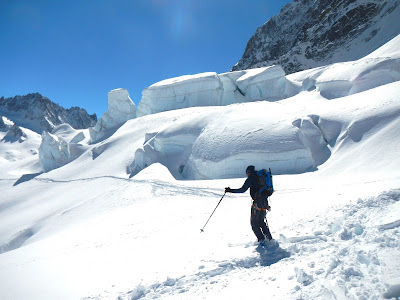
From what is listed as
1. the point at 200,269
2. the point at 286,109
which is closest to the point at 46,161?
the point at 286,109

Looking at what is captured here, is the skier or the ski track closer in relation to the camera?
the ski track

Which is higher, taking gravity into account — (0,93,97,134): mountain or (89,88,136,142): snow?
(0,93,97,134): mountain

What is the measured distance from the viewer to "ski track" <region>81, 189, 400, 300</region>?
2846 millimetres

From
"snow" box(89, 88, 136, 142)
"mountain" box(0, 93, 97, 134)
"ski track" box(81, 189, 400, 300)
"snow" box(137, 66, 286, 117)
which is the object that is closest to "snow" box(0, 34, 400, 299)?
"ski track" box(81, 189, 400, 300)

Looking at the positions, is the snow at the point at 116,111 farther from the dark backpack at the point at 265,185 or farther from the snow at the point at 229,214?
the dark backpack at the point at 265,185

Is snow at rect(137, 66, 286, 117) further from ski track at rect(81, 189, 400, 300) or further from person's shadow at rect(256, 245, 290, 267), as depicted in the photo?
person's shadow at rect(256, 245, 290, 267)

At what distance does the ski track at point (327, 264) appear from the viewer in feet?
9.34

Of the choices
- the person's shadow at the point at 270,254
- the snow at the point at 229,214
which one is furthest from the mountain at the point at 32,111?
the person's shadow at the point at 270,254

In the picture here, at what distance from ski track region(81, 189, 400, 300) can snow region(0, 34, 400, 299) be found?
0.02 meters

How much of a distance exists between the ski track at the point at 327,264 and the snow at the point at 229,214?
0.06ft

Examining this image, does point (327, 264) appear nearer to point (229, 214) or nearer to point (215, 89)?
point (229, 214)

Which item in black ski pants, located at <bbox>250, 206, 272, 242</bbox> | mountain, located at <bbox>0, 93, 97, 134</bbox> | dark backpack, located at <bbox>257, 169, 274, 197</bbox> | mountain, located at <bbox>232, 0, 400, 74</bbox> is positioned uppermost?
mountain, located at <bbox>0, 93, 97, 134</bbox>

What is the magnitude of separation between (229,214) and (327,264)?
12.9 feet

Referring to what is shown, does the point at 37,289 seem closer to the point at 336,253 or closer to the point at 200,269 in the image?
the point at 200,269
